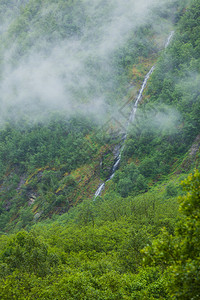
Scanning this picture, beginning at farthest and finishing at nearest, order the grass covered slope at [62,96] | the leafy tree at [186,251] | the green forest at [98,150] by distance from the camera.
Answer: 1. the grass covered slope at [62,96]
2. the green forest at [98,150]
3. the leafy tree at [186,251]

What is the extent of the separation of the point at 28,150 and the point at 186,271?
110 m

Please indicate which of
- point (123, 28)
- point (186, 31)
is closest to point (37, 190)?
point (186, 31)

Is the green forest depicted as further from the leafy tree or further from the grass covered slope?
the grass covered slope

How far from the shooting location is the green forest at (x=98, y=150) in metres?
19.0

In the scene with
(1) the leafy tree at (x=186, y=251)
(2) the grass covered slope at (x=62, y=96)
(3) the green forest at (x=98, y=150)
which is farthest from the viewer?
(2) the grass covered slope at (x=62, y=96)

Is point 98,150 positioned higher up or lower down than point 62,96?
lower down

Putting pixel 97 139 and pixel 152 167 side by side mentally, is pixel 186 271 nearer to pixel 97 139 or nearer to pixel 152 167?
pixel 152 167

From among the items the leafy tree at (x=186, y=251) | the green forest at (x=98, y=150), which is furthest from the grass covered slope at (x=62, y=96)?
the leafy tree at (x=186, y=251)

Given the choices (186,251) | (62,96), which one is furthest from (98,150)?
(186,251)

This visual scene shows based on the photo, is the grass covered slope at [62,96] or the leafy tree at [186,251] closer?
the leafy tree at [186,251]

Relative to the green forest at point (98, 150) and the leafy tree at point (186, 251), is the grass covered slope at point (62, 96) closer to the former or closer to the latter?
the green forest at point (98, 150)

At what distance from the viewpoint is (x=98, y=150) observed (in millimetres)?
98000

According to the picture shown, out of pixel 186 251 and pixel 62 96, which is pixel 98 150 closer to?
pixel 62 96

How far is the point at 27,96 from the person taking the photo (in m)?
145
